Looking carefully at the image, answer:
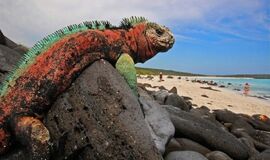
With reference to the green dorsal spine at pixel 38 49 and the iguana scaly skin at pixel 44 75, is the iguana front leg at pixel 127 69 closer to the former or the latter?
the iguana scaly skin at pixel 44 75

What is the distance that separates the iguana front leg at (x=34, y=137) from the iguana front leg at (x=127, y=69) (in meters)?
1.31

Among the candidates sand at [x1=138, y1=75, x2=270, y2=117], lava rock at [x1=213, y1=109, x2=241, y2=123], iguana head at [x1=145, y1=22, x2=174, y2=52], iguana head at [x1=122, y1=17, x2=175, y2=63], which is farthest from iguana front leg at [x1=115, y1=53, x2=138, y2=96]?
sand at [x1=138, y1=75, x2=270, y2=117]

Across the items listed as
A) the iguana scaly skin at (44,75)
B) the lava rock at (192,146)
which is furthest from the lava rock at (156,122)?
the iguana scaly skin at (44,75)

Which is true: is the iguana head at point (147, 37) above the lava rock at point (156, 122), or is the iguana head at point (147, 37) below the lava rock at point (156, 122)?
above

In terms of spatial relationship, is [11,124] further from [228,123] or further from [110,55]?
[228,123]

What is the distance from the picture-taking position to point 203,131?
881 centimetres

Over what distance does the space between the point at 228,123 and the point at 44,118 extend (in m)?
9.97

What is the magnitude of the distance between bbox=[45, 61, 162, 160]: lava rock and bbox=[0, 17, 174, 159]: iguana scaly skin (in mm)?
172

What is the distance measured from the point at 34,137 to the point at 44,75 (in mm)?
759

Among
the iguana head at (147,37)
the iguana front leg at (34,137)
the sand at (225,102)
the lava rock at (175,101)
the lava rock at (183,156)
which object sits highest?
the iguana head at (147,37)

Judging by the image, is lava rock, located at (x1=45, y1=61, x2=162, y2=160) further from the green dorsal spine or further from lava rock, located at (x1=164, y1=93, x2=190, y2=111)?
lava rock, located at (x1=164, y1=93, x2=190, y2=111)

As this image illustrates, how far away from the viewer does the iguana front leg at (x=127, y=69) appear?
5.13m

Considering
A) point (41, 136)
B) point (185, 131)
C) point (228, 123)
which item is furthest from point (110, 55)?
point (228, 123)

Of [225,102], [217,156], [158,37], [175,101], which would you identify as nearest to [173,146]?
[217,156]
